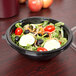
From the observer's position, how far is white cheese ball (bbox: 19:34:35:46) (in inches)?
28.5

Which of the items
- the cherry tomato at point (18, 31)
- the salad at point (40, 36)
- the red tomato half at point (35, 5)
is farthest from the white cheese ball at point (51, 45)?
the red tomato half at point (35, 5)

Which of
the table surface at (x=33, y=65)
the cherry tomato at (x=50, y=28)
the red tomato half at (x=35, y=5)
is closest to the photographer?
the table surface at (x=33, y=65)

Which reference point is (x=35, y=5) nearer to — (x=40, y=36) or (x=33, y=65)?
(x=40, y=36)

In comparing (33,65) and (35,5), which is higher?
(35,5)

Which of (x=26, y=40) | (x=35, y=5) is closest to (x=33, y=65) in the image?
(x=26, y=40)

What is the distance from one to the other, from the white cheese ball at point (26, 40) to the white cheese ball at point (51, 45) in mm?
67

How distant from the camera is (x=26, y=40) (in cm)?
74

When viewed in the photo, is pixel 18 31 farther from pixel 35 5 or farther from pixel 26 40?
pixel 35 5

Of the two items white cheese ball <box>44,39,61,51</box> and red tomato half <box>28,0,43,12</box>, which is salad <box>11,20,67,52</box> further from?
red tomato half <box>28,0,43,12</box>

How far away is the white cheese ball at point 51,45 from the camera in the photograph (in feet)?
2.31

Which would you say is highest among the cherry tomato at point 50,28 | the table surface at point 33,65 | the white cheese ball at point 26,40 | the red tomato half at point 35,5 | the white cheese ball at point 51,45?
the red tomato half at point 35,5

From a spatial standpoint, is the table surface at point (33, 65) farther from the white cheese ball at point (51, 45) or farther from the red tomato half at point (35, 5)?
the red tomato half at point (35, 5)

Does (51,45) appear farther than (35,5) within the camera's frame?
No

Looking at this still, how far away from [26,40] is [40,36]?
8 cm
